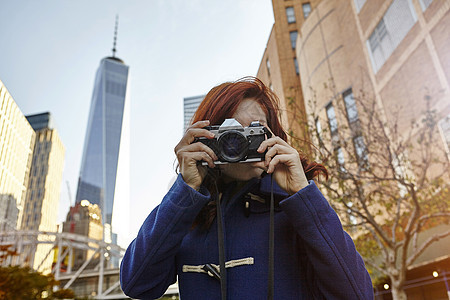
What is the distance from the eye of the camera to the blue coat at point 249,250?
1.01 metres

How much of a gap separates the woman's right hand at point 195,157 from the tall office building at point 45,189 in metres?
26.6

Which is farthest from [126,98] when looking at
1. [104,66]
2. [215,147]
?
[215,147]

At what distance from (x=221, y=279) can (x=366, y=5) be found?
53.2 feet

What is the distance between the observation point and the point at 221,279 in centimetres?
100

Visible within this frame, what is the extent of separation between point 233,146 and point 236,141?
2 cm

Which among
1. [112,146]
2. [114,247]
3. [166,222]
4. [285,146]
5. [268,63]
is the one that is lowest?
[166,222]

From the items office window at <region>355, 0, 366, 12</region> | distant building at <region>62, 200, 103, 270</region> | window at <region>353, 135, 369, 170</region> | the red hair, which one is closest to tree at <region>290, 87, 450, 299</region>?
window at <region>353, 135, 369, 170</region>

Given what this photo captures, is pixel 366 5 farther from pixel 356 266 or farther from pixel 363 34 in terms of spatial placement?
pixel 356 266

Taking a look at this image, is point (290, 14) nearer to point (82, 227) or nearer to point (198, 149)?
point (198, 149)

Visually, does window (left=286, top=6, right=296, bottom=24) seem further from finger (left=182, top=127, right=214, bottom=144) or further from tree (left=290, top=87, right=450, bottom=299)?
finger (left=182, top=127, right=214, bottom=144)

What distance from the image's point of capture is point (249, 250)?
1.08 m

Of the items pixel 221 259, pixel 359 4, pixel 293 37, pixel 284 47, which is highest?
pixel 293 37

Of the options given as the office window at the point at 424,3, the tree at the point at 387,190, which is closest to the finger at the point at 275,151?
the tree at the point at 387,190

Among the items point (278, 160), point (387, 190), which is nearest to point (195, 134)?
point (278, 160)
